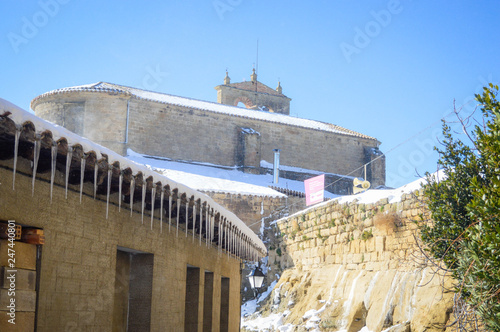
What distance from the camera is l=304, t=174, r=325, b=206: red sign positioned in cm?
2506

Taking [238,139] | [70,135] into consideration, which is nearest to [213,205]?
[70,135]

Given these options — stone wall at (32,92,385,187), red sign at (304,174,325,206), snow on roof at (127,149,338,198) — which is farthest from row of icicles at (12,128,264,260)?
stone wall at (32,92,385,187)

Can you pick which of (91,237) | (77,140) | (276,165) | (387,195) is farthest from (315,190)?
(77,140)

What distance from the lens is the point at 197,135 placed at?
3328 centimetres

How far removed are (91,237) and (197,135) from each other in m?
26.7

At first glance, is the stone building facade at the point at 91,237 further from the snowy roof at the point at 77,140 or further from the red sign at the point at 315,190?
the red sign at the point at 315,190

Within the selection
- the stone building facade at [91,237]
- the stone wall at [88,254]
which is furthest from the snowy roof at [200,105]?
the stone wall at [88,254]

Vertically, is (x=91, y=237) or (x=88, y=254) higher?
(x=91, y=237)

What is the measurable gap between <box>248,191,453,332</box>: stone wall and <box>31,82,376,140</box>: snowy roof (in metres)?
14.7

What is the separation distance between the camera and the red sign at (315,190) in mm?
25062

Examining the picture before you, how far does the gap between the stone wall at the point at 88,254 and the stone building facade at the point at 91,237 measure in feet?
0.04

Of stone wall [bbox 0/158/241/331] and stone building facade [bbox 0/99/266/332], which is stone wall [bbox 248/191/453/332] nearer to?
stone building facade [bbox 0/99/266/332]

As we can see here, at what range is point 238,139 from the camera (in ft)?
113

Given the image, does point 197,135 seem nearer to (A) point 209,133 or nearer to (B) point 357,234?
(A) point 209,133
